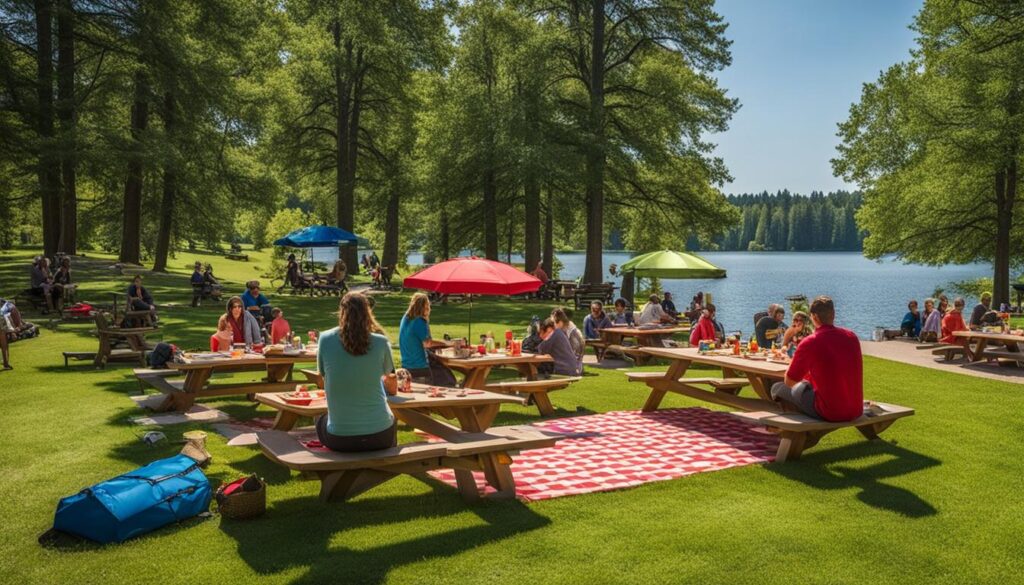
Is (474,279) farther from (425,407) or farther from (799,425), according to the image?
(799,425)

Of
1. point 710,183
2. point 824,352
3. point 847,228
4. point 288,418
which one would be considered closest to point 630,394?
point 824,352

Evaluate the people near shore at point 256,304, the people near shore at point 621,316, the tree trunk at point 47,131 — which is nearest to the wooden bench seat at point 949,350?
the people near shore at point 621,316

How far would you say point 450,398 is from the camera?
25.2 feet

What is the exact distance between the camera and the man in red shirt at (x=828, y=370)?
7.93 metres

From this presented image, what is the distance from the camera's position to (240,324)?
1177cm

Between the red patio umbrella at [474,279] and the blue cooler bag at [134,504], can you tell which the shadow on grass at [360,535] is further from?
the red patio umbrella at [474,279]

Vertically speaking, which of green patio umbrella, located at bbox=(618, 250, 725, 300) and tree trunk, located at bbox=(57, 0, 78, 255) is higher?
tree trunk, located at bbox=(57, 0, 78, 255)

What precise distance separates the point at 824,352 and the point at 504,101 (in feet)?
74.7

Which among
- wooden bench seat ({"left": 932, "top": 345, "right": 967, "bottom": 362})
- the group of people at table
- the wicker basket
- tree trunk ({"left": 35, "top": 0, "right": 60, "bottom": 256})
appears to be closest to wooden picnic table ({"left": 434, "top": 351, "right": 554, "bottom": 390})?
the wicker basket

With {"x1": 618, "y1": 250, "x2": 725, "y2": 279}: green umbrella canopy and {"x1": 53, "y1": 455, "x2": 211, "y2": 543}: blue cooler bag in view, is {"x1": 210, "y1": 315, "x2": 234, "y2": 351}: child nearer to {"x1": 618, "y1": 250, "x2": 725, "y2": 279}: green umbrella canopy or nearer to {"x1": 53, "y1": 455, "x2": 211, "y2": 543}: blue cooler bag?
{"x1": 53, "y1": 455, "x2": 211, "y2": 543}: blue cooler bag

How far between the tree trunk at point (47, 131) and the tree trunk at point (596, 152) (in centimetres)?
1709

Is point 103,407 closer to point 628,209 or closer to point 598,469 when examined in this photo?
point 598,469

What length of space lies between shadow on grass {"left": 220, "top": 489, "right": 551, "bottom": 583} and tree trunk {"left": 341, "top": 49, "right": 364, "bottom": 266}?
2868 cm

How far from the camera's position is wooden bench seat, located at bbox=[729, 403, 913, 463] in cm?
779
